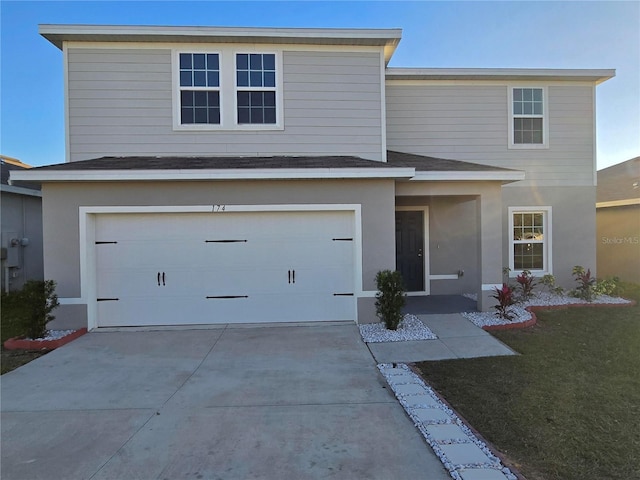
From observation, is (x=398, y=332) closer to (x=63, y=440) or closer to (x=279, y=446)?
(x=279, y=446)

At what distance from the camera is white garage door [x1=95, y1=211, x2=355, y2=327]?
7.67 metres

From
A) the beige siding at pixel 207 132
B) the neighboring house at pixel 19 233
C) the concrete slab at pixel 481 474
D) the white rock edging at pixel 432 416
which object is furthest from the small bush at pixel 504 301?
the neighboring house at pixel 19 233

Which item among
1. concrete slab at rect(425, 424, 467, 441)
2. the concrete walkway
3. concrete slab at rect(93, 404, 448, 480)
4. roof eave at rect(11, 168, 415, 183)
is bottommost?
concrete slab at rect(93, 404, 448, 480)

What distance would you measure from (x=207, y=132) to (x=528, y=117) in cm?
834

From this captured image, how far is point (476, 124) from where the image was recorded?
1038 cm

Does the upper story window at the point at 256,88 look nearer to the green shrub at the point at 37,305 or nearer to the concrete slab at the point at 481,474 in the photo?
the green shrub at the point at 37,305

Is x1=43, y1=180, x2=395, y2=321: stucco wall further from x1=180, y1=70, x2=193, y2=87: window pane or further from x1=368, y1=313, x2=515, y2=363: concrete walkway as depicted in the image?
x1=180, y1=70, x2=193, y2=87: window pane

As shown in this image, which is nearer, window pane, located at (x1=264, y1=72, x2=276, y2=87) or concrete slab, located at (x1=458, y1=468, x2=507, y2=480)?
concrete slab, located at (x1=458, y1=468, x2=507, y2=480)

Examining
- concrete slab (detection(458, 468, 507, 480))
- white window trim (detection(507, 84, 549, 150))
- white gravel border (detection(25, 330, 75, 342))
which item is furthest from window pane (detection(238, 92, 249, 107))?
concrete slab (detection(458, 468, 507, 480))

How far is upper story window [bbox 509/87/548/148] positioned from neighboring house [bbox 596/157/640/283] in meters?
4.45

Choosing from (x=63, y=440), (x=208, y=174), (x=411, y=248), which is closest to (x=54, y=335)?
(x=208, y=174)

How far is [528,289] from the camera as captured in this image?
29.2 ft

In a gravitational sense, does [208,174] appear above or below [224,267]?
above

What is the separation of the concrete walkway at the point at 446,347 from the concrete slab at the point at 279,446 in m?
1.84
